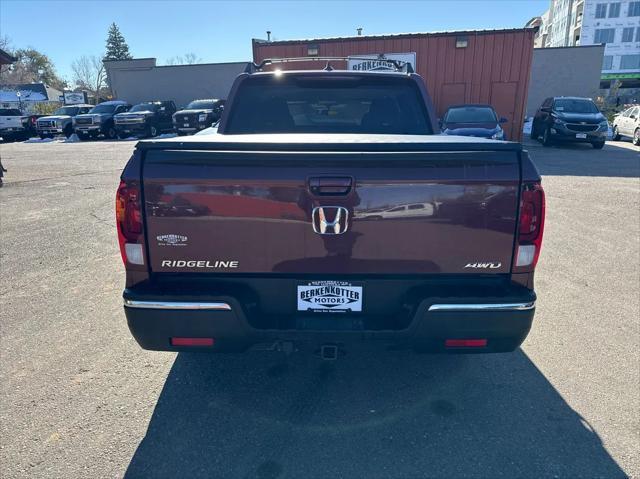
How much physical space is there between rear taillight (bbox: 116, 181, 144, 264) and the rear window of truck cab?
1768 mm

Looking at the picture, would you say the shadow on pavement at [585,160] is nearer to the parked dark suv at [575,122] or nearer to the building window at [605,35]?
the parked dark suv at [575,122]

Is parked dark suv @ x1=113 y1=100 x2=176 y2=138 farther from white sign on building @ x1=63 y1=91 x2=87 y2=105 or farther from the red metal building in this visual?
white sign on building @ x1=63 y1=91 x2=87 y2=105

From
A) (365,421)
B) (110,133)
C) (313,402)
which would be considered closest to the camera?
(365,421)

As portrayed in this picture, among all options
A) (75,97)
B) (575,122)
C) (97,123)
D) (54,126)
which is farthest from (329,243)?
(75,97)

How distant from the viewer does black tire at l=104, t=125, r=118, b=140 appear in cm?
2462

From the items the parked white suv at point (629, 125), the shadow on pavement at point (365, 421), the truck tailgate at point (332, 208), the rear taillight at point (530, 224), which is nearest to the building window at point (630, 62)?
the parked white suv at point (629, 125)

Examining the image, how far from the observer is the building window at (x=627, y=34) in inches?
2489

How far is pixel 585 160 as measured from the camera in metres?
14.5

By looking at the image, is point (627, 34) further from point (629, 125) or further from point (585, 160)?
point (585, 160)

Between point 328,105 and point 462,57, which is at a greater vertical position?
point 462,57

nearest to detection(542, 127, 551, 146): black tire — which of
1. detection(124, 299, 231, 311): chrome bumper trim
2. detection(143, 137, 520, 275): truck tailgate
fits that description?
detection(143, 137, 520, 275): truck tailgate

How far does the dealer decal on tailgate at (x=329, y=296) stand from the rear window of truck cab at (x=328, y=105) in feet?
6.51

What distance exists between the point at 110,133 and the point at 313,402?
85.1 feet

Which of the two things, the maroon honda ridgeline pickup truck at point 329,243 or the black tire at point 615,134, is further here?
the black tire at point 615,134
